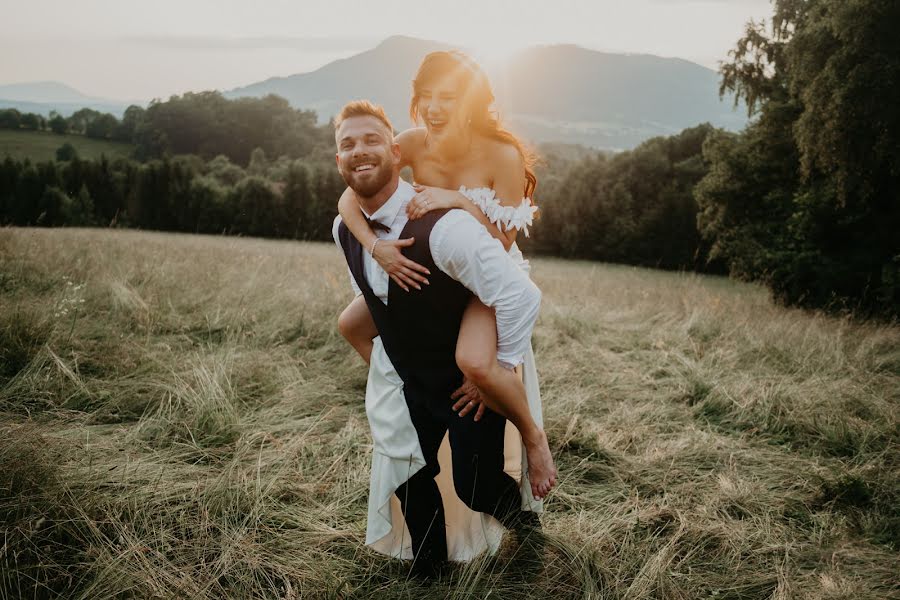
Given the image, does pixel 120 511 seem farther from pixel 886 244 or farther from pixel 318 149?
pixel 318 149

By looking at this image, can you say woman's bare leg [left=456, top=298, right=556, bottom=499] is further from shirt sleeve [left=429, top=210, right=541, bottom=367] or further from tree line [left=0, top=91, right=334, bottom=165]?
tree line [left=0, top=91, right=334, bottom=165]

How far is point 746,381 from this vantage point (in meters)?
4.72

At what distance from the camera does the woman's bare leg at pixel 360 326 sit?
2379 millimetres

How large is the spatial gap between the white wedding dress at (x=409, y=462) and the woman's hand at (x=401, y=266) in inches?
17.6

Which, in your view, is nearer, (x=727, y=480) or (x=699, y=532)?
(x=699, y=532)

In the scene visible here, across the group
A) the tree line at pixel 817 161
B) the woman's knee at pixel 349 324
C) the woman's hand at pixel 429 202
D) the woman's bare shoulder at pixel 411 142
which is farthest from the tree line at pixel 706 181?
the woman's knee at pixel 349 324

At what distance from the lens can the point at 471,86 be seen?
7.57 ft

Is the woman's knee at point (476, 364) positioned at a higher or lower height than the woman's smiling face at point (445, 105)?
lower

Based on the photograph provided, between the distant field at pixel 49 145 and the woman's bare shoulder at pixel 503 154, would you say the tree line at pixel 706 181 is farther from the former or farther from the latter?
the distant field at pixel 49 145

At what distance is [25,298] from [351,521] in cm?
371

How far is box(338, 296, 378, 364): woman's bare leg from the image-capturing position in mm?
2379

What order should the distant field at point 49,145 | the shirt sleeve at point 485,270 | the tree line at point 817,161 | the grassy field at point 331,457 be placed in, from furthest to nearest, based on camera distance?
the distant field at point 49,145 < the tree line at point 817,161 < the grassy field at point 331,457 < the shirt sleeve at point 485,270

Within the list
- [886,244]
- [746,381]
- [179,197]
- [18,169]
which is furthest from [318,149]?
[746,381]

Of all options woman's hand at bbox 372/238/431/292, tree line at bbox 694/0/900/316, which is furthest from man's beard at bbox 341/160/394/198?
tree line at bbox 694/0/900/316
